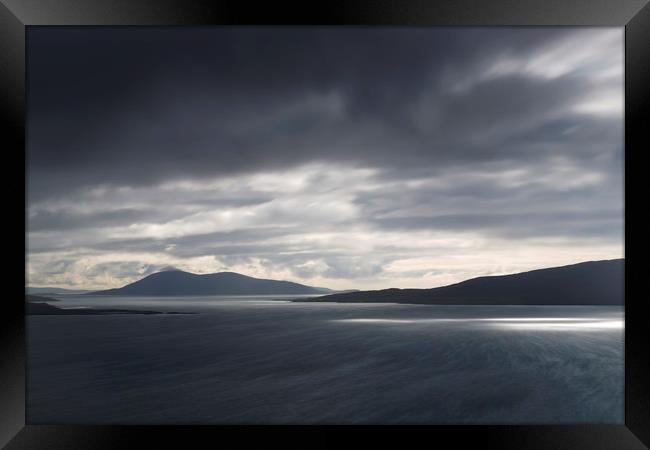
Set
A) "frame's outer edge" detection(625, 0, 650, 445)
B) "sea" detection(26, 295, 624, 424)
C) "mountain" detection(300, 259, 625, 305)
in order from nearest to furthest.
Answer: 1. "frame's outer edge" detection(625, 0, 650, 445)
2. "sea" detection(26, 295, 624, 424)
3. "mountain" detection(300, 259, 625, 305)

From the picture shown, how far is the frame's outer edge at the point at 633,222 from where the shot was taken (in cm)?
219

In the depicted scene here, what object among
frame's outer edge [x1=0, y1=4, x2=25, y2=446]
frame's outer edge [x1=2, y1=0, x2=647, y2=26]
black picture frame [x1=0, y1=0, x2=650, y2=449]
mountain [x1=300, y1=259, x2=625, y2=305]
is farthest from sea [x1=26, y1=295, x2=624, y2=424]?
mountain [x1=300, y1=259, x2=625, y2=305]

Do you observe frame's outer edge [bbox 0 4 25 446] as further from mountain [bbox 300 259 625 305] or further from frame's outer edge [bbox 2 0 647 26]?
mountain [bbox 300 259 625 305]

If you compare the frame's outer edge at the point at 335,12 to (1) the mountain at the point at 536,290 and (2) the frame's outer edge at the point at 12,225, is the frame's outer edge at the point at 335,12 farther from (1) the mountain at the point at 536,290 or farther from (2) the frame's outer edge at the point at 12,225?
(1) the mountain at the point at 536,290

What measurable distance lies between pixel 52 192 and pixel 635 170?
97.6 feet

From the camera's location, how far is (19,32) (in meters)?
2.34

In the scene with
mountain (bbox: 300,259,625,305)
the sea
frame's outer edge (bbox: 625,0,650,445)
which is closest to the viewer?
frame's outer edge (bbox: 625,0,650,445)

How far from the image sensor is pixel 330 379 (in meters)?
8.50

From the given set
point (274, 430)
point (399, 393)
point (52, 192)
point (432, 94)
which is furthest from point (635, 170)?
point (52, 192)

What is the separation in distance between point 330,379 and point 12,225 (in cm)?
711

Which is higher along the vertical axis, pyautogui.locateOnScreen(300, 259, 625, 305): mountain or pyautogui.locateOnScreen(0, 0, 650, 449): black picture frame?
pyautogui.locateOnScreen(0, 0, 650, 449): black picture frame

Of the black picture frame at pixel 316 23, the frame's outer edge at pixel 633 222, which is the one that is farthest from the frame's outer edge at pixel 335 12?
the frame's outer edge at pixel 633 222

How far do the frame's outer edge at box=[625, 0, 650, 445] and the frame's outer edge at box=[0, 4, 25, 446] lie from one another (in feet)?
10.2

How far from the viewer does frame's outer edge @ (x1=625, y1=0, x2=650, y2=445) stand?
219cm
